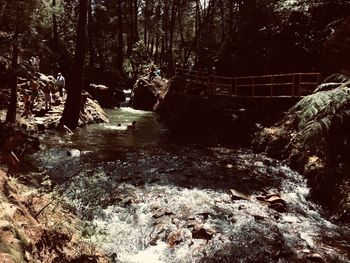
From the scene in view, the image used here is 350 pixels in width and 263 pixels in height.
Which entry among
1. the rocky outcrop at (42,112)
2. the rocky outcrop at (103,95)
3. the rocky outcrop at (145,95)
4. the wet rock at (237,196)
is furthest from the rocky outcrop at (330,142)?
the rocky outcrop at (103,95)

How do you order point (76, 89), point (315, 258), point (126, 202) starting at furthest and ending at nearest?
point (76, 89) → point (126, 202) → point (315, 258)

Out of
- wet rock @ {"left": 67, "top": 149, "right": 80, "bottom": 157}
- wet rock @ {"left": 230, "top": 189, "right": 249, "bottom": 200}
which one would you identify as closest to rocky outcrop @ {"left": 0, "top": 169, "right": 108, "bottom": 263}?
wet rock @ {"left": 230, "top": 189, "right": 249, "bottom": 200}

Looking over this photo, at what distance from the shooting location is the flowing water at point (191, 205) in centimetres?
726

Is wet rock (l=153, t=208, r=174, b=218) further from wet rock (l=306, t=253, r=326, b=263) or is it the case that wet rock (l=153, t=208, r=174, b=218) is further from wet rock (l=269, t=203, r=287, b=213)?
wet rock (l=306, t=253, r=326, b=263)

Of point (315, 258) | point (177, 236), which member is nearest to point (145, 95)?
point (177, 236)

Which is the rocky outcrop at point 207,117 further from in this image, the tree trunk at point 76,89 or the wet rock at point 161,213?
the wet rock at point 161,213

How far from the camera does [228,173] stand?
1241 centimetres

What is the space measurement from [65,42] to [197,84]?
24.7 metres

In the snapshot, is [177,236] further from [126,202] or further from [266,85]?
[266,85]

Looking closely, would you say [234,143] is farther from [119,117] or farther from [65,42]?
[65,42]

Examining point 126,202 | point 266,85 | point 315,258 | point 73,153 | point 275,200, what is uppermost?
point 266,85

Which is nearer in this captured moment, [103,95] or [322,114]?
[322,114]

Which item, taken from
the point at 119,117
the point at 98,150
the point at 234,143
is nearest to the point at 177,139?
the point at 234,143

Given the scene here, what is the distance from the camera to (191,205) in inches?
369
